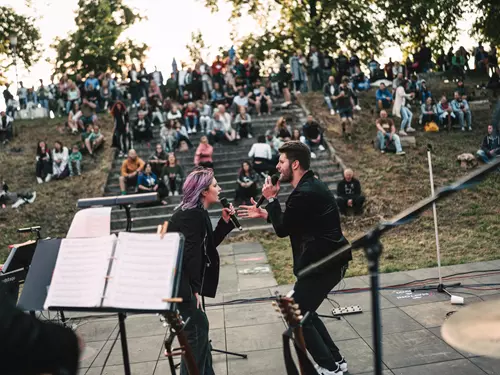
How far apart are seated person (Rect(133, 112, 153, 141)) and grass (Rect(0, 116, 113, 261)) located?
112 cm

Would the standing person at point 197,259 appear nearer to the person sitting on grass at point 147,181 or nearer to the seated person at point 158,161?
the person sitting on grass at point 147,181

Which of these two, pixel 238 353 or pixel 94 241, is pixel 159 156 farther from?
pixel 94 241

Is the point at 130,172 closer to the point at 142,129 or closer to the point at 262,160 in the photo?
the point at 142,129

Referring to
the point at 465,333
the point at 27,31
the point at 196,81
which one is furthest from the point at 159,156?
the point at 27,31

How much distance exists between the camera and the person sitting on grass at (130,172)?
14.7m

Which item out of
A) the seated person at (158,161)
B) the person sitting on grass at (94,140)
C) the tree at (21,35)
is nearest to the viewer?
the seated person at (158,161)

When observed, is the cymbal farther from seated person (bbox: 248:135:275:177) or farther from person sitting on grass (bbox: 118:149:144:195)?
person sitting on grass (bbox: 118:149:144:195)

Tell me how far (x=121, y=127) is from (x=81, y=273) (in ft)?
48.2

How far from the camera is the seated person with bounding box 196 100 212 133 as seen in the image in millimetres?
18344

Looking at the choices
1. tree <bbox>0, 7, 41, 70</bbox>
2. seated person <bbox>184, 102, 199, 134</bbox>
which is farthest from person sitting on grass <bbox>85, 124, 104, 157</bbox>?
tree <bbox>0, 7, 41, 70</bbox>

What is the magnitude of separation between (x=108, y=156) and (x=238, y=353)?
13.4 metres

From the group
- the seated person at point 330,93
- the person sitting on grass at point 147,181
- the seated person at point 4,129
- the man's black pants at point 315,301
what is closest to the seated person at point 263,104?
the seated person at point 330,93

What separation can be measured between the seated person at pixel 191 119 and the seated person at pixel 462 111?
373 inches

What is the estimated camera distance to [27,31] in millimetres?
39438
